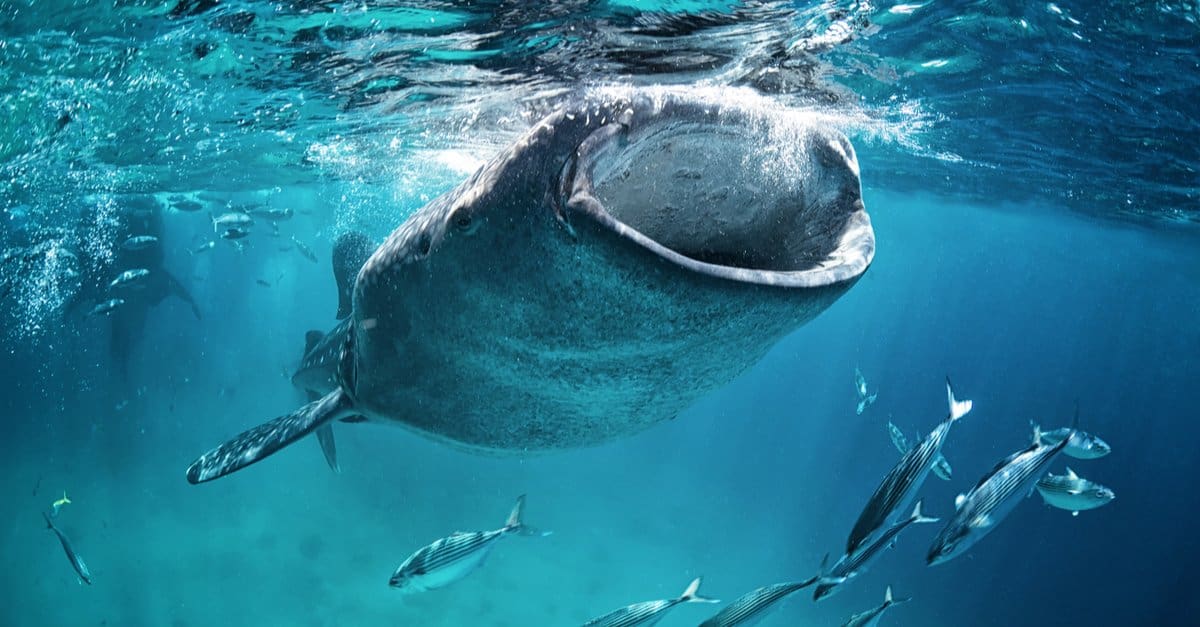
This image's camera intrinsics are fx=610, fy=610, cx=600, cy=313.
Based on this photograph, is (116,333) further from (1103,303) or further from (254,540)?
(1103,303)

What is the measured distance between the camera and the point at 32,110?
11.1 meters

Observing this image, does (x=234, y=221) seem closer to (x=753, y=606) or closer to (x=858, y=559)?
(x=753, y=606)

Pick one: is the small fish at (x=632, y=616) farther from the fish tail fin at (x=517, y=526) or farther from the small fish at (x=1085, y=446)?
the small fish at (x=1085, y=446)

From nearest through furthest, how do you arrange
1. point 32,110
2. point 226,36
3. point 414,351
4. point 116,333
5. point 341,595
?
1. point 414,351
2. point 226,36
3. point 32,110
4. point 341,595
5. point 116,333

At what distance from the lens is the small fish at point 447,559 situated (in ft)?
17.3

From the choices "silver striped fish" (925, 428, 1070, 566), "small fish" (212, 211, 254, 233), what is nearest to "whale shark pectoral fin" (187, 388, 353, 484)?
"silver striped fish" (925, 428, 1070, 566)

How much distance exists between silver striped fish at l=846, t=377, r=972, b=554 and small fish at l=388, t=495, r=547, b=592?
114 inches

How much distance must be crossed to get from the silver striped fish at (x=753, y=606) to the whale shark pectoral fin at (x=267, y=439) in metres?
3.08

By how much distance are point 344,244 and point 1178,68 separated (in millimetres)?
12474

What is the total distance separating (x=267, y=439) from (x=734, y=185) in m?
3.31

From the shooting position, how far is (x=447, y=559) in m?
5.31

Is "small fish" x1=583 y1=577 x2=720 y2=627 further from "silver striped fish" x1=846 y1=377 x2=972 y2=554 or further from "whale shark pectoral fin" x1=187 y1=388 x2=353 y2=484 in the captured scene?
"whale shark pectoral fin" x1=187 y1=388 x2=353 y2=484

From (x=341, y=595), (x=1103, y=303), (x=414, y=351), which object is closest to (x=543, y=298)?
(x=414, y=351)

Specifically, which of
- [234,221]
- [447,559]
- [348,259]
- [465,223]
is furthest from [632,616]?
[234,221]
